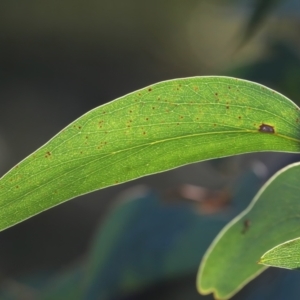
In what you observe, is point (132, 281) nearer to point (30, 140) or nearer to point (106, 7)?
point (30, 140)

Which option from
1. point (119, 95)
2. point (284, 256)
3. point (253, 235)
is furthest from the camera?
point (119, 95)

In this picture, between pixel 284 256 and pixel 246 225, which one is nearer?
pixel 284 256

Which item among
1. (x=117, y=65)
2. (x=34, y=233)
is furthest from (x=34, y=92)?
(x=34, y=233)

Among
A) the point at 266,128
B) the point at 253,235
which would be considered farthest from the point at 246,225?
the point at 266,128

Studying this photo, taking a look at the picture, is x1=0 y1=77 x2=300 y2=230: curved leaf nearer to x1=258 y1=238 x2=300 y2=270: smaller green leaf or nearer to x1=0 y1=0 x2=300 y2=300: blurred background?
x1=258 y1=238 x2=300 y2=270: smaller green leaf

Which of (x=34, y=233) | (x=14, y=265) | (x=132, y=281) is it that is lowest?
(x=132, y=281)

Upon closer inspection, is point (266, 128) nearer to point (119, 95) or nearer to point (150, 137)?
point (150, 137)

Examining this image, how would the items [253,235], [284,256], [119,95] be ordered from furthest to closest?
[119,95]
[253,235]
[284,256]
